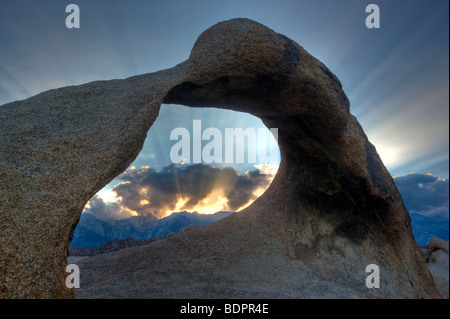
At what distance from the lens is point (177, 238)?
938 centimetres

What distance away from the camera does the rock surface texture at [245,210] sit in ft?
12.3

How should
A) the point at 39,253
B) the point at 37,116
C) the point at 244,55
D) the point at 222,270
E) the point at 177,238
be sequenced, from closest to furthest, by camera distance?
the point at 39,253
the point at 37,116
the point at 244,55
the point at 222,270
the point at 177,238

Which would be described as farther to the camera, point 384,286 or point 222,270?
point 384,286

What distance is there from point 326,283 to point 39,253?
661 cm

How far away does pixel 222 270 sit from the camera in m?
7.11

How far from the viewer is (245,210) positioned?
10.6 meters

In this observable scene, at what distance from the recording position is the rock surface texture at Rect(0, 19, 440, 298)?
3762mm

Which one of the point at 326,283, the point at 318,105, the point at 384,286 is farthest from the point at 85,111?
the point at 384,286

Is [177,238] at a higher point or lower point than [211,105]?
lower

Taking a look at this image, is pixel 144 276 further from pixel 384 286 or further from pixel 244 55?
pixel 384 286

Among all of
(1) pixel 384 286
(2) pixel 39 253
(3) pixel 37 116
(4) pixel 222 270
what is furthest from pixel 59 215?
(1) pixel 384 286

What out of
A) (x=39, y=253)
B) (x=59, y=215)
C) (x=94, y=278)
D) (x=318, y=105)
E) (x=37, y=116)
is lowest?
(x=94, y=278)
